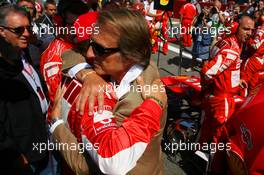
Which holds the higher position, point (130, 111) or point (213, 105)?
point (130, 111)

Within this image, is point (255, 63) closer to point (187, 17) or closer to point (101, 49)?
point (101, 49)

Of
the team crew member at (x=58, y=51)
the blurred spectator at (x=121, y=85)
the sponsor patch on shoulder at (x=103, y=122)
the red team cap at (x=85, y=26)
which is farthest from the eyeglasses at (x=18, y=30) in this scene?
the sponsor patch on shoulder at (x=103, y=122)

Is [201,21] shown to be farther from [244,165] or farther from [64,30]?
[244,165]

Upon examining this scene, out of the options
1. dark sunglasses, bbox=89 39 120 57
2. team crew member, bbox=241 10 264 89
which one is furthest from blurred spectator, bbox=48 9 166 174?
team crew member, bbox=241 10 264 89

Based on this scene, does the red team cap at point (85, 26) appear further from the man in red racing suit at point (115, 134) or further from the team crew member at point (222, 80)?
the team crew member at point (222, 80)

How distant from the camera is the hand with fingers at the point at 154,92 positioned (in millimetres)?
1430

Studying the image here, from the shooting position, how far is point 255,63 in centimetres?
535

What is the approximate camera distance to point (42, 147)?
2.33 meters

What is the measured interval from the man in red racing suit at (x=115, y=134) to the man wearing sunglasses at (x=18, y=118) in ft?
2.70

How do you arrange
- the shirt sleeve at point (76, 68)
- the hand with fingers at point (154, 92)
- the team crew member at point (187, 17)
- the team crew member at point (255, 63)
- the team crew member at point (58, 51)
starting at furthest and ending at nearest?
the team crew member at point (187, 17), the team crew member at point (255, 63), the team crew member at point (58, 51), the shirt sleeve at point (76, 68), the hand with fingers at point (154, 92)

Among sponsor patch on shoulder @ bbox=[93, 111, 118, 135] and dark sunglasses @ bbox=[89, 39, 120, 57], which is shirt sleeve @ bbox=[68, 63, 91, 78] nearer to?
dark sunglasses @ bbox=[89, 39, 120, 57]

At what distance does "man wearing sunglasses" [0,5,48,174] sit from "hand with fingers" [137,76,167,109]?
1.01 meters

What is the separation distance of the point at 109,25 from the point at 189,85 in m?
3.27

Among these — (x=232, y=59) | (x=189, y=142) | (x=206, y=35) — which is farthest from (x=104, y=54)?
(x=206, y=35)
